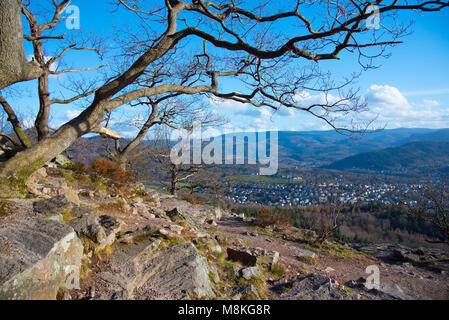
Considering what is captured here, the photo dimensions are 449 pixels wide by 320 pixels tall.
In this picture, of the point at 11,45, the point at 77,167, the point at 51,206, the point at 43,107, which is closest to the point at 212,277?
the point at 51,206

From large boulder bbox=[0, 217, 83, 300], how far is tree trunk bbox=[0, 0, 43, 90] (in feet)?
7.13

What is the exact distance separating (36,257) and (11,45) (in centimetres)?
303

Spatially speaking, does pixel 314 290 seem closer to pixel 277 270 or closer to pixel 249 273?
pixel 249 273

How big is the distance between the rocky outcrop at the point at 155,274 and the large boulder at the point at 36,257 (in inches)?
17.7

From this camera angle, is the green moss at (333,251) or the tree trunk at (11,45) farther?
the green moss at (333,251)

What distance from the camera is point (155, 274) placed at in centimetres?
336

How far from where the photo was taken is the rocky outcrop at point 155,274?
2.92 meters

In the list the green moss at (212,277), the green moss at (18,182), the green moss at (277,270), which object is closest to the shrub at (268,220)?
the green moss at (277,270)

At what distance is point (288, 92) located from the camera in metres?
6.99

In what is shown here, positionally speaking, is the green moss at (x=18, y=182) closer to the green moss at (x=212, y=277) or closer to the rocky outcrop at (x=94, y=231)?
the rocky outcrop at (x=94, y=231)
